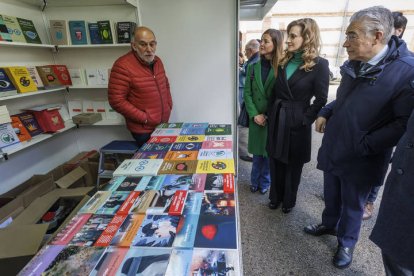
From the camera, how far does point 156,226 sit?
34.7 inches

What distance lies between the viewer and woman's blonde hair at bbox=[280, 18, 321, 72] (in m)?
1.58

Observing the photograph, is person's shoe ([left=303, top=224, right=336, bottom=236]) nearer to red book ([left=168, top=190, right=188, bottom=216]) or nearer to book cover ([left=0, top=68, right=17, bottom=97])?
red book ([left=168, top=190, right=188, bottom=216])

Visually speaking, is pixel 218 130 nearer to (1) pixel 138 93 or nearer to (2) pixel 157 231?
(1) pixel 138 93

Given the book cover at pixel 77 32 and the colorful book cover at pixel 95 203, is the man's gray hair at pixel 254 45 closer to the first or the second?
the book cover at pixel 77 32

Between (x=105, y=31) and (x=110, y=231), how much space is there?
2.15 m

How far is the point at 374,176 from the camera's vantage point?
136 cm

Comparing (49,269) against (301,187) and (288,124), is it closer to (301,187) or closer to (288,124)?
(288,124)

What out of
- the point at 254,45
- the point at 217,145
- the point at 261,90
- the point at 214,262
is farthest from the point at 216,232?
the point at 254,45

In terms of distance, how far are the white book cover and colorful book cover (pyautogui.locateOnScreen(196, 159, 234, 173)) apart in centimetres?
23

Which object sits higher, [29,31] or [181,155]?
[29,31]

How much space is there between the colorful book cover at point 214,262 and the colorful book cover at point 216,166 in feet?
1.66

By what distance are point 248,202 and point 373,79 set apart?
1513 mm

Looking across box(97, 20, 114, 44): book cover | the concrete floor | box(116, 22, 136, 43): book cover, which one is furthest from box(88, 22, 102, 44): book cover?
the concrete floor

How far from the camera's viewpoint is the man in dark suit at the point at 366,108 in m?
1.13
